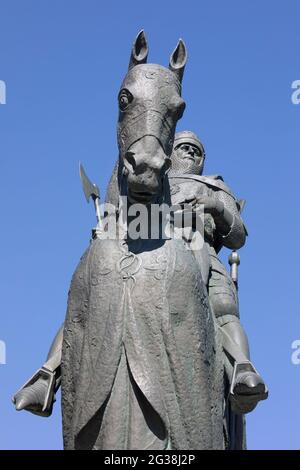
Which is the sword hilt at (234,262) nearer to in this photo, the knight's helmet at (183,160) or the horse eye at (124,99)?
the knight's helmet at (183,160)

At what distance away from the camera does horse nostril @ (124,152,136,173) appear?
7.41 m

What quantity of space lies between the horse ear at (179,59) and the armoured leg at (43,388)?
96.7 inches

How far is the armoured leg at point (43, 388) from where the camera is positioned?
7.58 m

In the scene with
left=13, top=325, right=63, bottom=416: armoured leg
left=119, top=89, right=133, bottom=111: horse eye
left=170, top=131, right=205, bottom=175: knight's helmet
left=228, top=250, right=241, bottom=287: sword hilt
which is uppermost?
left=170, top=131, right=205, bottom=175: knight's helmet

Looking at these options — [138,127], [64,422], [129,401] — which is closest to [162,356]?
[129,401]

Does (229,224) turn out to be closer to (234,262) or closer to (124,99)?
(234,262)

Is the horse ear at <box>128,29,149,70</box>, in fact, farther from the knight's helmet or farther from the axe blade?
the knight's helmet

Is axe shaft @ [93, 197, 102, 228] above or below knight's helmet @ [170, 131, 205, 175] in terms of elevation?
below

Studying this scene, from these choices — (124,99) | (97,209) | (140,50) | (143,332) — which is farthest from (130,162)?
(143,332)

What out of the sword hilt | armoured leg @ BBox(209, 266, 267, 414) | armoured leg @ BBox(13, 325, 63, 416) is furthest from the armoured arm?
armoured leg @ BBox(13, 325, 63, 416)

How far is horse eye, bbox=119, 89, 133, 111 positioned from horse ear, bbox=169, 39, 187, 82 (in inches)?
22.6

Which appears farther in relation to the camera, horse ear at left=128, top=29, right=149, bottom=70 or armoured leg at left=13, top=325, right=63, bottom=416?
horse ear at left=128, top=29, right=149, bottom=70

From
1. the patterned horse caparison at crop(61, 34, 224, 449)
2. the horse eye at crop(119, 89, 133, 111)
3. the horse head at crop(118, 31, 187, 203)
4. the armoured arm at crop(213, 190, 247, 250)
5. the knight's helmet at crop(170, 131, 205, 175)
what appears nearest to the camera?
the patterned horse caparison at crop(61, 34, 224, 449)
